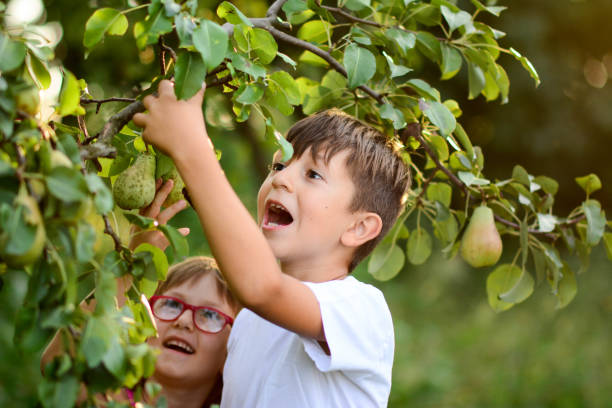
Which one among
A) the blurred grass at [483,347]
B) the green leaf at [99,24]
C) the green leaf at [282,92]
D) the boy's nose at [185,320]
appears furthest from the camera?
the blurred grass at [483,347]

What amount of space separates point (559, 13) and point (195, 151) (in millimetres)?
5360

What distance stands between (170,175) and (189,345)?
22.4 inches

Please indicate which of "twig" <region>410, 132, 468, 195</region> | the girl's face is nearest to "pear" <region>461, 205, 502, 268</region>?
"twig" <region>410, 132, 468, 195</region>

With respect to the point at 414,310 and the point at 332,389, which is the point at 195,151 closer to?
the point at 332,389

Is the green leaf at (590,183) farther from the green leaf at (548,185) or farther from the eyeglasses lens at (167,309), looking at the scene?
the eyeglasses lens at (167,309)

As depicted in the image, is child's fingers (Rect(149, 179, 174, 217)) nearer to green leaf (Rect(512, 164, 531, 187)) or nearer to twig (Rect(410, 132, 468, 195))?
twig (Rect(410, 132, 468, 195))

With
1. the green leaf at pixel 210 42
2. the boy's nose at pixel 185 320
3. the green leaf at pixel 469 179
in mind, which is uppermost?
the green leaf at pixel 210 42

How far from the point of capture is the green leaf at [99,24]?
1.06 metres

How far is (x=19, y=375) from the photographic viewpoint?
4.04m

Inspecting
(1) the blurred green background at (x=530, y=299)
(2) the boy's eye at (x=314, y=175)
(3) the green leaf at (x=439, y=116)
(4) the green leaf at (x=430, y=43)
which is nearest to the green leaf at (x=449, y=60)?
(4) the green leaf at (x=430, y=43)

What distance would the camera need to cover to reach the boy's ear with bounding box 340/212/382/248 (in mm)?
1482

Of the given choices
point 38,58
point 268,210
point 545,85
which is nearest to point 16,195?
point 38,58

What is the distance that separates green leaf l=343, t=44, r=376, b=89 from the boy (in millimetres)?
217

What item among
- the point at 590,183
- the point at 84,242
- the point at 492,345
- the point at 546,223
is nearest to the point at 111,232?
the point at 84,242
